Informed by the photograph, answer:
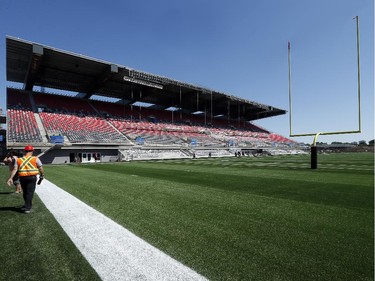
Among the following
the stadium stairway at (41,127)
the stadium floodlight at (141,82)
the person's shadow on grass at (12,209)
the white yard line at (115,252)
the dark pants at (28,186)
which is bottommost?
the person's shadow on grass at (12,209)

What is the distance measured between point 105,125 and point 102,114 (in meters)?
5.26

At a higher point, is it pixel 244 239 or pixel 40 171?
Result: pixel 40 171

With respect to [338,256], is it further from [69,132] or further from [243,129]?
[243,129]

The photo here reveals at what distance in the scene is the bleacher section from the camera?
31.8m

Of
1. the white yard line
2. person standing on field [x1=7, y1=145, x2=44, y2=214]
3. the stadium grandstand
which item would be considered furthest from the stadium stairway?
the white yard line

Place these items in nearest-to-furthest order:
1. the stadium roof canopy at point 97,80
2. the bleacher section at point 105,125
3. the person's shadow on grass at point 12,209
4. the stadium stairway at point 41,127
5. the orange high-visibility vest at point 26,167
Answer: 1. the orange high-visibility vest at point 26,167
2. the person's shadow on grass at point 12,209
3. the stadium stairway at point 41,127
4. the stadium roof canopy at point 97,80
5. the bleacher section at point 105,125

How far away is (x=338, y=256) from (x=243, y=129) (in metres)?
65.4

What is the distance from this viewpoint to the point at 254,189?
855 centimetres

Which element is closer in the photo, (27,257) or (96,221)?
(27,257)

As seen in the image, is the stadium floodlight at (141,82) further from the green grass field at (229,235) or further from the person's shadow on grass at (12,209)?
the person's shadow on grass at (12,209)

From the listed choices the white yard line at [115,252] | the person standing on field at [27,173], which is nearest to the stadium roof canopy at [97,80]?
the person standing on field at [27,173]

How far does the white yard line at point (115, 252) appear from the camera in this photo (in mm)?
2820

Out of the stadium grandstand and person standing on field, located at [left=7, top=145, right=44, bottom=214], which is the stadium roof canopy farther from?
person standing on field, located at [left=7, top=145, right=44, bottom=214]

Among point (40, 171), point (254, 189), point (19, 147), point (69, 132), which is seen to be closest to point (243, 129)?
point (69, 132)
